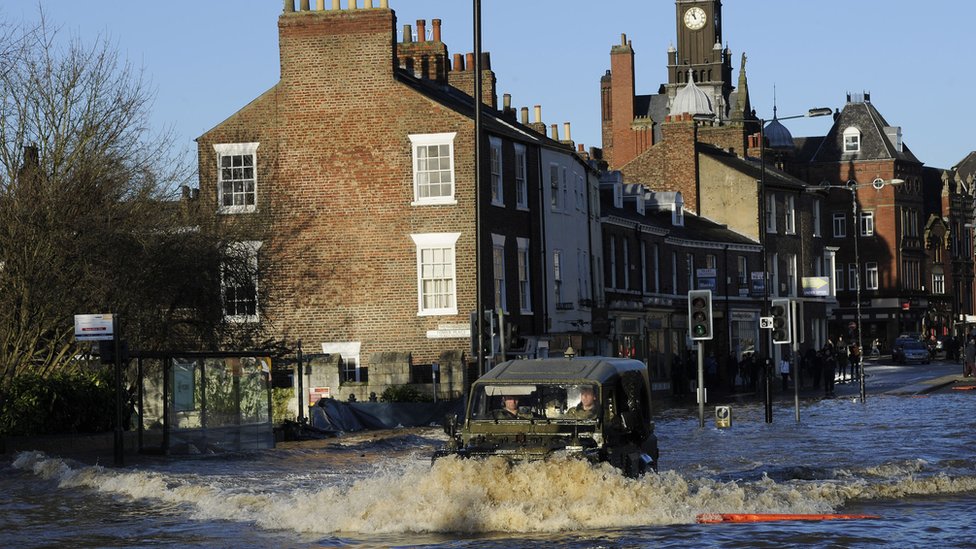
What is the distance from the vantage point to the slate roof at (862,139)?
4439 inches

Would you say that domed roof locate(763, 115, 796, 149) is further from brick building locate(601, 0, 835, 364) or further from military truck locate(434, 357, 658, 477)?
military truck locate(434, 357, 658, 477)

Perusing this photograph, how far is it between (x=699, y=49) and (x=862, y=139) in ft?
106

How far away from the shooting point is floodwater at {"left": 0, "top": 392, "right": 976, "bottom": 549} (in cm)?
1700

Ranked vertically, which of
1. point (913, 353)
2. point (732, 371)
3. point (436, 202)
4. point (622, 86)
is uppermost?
point (622, 86)

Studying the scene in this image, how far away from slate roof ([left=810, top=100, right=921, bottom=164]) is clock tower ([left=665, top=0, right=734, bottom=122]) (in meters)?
26.1

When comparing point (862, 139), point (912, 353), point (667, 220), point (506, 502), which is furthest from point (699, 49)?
point (506, 502)

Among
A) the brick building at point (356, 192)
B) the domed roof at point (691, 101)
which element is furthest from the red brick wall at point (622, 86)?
the brick building at point (356, 192)

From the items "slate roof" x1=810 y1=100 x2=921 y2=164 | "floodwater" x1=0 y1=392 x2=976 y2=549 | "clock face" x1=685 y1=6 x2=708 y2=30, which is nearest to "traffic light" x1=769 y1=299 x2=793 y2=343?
"floodwater" x1=0 y1=392 x2=976 y2=549

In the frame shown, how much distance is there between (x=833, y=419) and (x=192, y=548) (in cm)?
2737

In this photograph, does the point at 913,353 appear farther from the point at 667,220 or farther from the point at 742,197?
the point at 667,220

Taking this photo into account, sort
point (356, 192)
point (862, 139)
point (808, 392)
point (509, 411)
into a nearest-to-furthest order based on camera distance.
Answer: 1. point (509, 411)
2. point (356, 192)
3. point (808, 392)
4. point (862, 139)

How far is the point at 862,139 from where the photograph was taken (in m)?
114

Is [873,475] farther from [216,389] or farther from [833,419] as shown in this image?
[833,419]

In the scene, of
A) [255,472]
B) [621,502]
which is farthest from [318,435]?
[621,502]
